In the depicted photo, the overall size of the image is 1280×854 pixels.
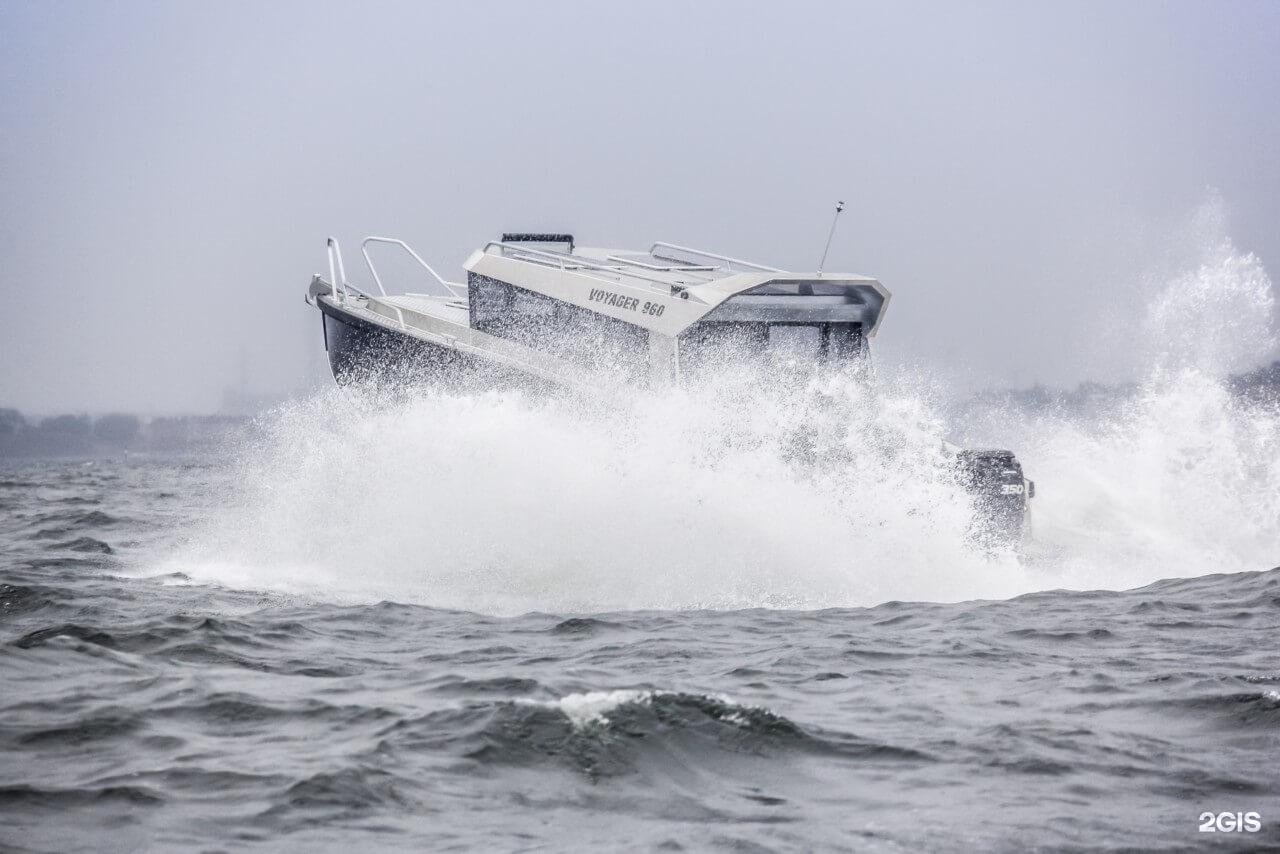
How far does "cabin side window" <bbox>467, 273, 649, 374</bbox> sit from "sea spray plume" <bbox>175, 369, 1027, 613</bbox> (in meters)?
0.68

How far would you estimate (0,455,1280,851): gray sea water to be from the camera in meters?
4.02

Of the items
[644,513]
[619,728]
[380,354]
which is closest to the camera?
[619,728]

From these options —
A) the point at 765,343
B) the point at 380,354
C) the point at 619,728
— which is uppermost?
the point at 380,354

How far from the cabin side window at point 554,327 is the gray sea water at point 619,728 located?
13.6 ft

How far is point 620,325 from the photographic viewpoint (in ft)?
40.3

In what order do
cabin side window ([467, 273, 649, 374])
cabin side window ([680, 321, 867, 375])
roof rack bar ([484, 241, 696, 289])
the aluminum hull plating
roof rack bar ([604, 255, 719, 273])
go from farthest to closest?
1. roof rack bar ([604, 255, 719, 273])
2. the aluminum hull plating
3. roof rack bar ([484, 241, 696, 289])
4. cabin side window ([467, 273, 649, 374])
5. cabin side window ([680, 321, 867, 375])

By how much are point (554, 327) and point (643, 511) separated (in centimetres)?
360

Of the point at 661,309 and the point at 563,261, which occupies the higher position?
the point at 563,261

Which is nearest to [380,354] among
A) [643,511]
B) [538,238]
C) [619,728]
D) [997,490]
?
[538,238]

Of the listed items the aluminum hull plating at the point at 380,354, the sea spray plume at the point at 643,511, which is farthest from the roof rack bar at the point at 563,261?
the sea spray plume at the point at 643,511

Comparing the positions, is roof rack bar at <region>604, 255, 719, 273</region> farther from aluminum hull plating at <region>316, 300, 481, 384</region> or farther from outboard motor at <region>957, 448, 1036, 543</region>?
outboard motor at <region>957, 448, 1036, 543</region>

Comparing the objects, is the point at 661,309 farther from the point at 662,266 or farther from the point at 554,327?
the point at 662,266

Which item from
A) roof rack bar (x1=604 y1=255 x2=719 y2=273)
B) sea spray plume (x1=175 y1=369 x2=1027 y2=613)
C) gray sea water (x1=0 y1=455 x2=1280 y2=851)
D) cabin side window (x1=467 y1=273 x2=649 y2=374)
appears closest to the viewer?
gray sea water (x1=0 y1=455 x2=1280 y2=851)

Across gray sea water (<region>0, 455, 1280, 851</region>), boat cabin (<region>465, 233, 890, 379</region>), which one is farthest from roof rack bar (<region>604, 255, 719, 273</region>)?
gray sea water (<region>0, 455, 1280, 851</region>)
